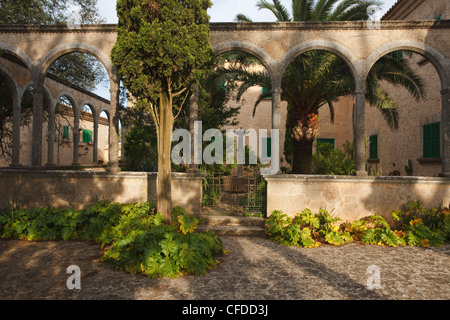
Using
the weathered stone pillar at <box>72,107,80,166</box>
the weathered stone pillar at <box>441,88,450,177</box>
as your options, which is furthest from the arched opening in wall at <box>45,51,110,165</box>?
the weathered stone pillar at <box>441,88,450,177</box>

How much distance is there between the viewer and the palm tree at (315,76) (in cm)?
809

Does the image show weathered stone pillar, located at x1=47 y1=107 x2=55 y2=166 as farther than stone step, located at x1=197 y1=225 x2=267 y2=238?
Yes

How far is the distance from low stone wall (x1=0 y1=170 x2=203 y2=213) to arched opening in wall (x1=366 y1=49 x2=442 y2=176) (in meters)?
5.89

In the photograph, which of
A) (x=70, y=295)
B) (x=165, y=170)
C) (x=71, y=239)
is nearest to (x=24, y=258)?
(x=71, y=239)

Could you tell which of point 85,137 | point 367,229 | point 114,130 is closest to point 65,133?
point 85,137

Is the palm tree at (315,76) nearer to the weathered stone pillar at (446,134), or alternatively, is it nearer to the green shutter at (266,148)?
the weathered stone pillar at (446,134)

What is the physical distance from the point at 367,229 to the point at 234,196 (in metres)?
4.25

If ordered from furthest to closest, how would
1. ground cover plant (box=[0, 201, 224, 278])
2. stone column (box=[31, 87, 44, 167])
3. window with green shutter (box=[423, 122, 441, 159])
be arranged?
1. window with green shutter (box=[423, 122, 441, 159])
2. stone column (box=[31, 87, 44, 167])
3. ground cover plant (box=[0, 201, 224, 278])

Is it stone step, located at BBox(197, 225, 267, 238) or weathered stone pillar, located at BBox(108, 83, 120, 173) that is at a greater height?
weathered stone pillar, located at BBox(108, 83, 120, 173)

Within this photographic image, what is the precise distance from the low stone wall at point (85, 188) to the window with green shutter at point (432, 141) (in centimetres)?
783

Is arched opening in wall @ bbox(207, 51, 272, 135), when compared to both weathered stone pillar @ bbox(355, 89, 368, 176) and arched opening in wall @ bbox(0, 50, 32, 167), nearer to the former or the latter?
weathered stone pillar @ bbox(355, 89, 368, 176)

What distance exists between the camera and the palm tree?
318 inches
